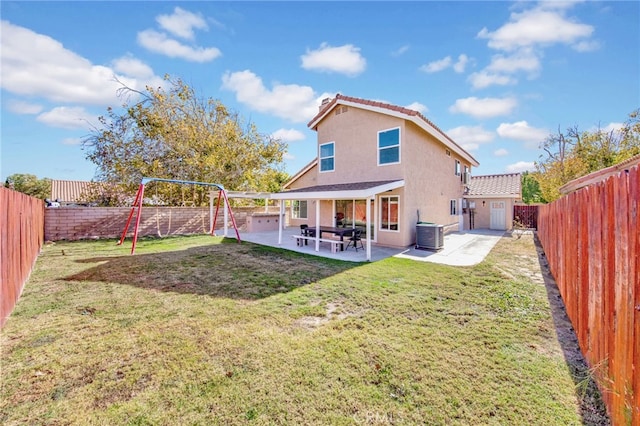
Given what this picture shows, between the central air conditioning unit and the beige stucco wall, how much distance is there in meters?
0.62

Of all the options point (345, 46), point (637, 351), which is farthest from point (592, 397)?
Answer: point (345, 46)

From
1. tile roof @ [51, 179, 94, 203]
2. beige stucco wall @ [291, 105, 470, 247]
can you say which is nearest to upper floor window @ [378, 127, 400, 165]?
beige stucco wall @ [291, 105, 470, 247]

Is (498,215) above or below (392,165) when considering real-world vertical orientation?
below

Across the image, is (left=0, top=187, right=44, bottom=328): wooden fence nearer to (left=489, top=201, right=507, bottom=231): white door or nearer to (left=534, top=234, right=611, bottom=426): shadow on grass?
(left=534, top=234, right=611, bottom=426): shadow on grass

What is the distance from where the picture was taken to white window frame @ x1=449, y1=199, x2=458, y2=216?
18578 millimetres

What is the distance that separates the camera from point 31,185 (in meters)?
40.5

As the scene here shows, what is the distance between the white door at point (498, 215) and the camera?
68.9 ft

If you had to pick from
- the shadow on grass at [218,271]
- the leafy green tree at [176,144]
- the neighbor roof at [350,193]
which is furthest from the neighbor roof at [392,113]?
the leafy green tree at [176,144]

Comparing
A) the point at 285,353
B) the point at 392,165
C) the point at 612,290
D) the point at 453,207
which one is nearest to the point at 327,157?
the point at 392,165

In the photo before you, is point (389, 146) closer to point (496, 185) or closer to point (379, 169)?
point (379, 169)

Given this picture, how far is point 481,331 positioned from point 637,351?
2.61 meters

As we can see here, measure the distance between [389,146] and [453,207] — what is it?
31.0 feet

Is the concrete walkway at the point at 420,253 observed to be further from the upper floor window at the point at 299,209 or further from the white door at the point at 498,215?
the white door at the point at 498,215

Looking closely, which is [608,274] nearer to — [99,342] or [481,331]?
[481,331]
